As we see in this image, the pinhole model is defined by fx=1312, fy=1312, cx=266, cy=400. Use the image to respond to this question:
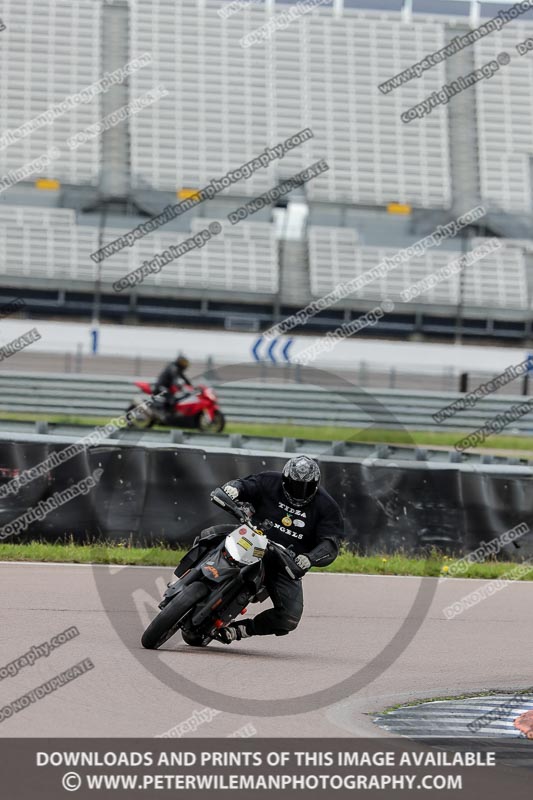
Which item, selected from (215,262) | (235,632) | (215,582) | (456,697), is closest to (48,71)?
(215,262)

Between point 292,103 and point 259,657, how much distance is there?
3959cm

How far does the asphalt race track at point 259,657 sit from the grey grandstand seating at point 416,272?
2730 cm

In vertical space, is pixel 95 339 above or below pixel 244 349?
above

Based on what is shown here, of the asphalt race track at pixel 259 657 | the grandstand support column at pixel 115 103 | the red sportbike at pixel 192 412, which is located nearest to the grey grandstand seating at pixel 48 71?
the grandstand support column at pixel 115 103

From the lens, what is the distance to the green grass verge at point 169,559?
1238 centimetres

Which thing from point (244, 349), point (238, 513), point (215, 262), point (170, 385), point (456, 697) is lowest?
point (456, 697)

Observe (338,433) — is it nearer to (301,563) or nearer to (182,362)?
(182,362)

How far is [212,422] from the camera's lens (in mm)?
22953

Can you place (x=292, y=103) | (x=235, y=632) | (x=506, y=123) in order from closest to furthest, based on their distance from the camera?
(x=235, y=632) < (x=292, y=103) < (x=506, y=123)

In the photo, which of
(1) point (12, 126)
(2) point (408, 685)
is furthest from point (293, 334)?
(2) point (408, 685)

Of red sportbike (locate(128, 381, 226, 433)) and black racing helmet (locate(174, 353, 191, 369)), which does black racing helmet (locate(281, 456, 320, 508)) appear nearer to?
black racing helmet (locate(174, 353, 191, 369))

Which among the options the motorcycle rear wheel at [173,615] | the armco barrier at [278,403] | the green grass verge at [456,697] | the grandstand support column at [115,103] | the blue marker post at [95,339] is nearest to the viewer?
the green grass verge at [456,697]

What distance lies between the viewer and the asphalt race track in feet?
21.5

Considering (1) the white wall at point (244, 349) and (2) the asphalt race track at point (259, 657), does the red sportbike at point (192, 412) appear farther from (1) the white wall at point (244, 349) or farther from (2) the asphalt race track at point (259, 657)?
(2) the asphalt race track at point (259, 657)
